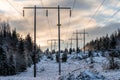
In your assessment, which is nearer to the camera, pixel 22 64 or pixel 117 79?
pixel 117 79

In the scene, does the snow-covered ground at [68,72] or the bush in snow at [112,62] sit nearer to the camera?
the snow-covered ground at [68,72]

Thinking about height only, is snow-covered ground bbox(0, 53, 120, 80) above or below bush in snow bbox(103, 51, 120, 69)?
below

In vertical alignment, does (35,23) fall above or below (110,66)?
above

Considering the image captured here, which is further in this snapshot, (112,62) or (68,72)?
(68,72)

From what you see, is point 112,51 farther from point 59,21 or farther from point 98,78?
point 59,21

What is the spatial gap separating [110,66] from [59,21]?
21.7 metres

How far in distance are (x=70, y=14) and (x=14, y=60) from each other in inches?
536

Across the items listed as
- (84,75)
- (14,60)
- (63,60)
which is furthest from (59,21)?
(63,60)

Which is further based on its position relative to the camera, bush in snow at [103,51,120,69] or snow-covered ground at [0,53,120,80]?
bush in snow at [103,51,120,69]

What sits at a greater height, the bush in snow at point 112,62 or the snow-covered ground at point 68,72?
the bush in snow at point 112,62

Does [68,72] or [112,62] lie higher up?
[112,62]

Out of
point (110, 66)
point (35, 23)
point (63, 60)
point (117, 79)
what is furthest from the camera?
point (63, 60)

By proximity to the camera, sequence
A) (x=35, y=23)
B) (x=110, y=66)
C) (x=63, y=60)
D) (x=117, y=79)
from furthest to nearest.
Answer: (x=63, y=60), (x=35, y=23), (x=110, y=66), (x=117, y=79)

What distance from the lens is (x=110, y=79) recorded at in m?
23.2
